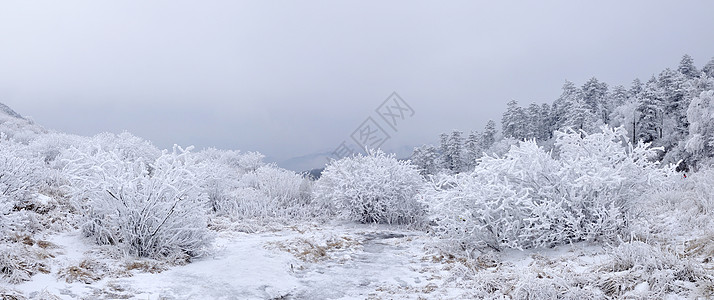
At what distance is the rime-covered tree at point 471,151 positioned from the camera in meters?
44.3

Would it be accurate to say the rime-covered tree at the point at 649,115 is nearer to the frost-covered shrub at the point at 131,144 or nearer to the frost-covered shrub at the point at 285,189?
the frost-covered shrub at the point at 285,189

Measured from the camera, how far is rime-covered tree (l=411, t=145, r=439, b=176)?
41625mm

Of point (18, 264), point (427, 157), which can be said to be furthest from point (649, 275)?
point (427, 157)

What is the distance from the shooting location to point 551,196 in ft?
22.0

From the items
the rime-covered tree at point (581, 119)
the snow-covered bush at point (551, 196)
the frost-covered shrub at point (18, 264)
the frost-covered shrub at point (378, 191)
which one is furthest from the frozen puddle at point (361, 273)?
the rime-covered tree at point (581, 119)

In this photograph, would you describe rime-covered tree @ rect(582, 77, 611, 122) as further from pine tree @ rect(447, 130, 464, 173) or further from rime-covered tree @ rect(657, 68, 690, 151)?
pine tree @ rect(447, 130, 464, 173)

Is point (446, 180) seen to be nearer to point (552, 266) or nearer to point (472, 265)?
point (472, 265)

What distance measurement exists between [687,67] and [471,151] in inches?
1029

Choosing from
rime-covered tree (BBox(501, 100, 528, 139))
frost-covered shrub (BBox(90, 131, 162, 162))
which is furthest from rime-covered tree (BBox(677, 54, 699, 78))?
frost-covered shrub (BBox(90, 131, 162, 162))

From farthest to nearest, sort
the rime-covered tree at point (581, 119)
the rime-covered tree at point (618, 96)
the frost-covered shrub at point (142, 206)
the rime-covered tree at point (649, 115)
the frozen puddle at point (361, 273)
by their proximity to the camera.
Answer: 1. the rime-covered tree at point (618, 96)
2. the rime-covered tree at point (581, 119)
3. the rime-covered tree at point (649, 115)
4. the frost-covered shrub at point (142, 206)
5. the frozen puddle at point (361, 273)

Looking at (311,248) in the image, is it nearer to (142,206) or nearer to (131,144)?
(142,206)

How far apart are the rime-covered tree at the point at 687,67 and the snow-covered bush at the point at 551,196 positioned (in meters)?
51.1

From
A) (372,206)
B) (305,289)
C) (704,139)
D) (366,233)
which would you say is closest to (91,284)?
(305,289)

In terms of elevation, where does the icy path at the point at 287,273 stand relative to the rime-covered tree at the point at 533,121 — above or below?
below
